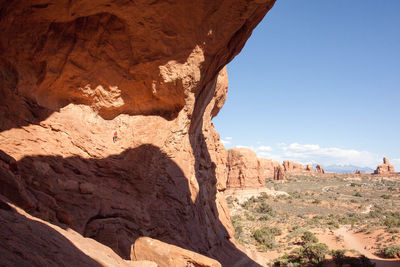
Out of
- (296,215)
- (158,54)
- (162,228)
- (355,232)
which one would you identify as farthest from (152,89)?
(296,215)

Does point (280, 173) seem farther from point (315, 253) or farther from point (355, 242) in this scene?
point (315, 253)

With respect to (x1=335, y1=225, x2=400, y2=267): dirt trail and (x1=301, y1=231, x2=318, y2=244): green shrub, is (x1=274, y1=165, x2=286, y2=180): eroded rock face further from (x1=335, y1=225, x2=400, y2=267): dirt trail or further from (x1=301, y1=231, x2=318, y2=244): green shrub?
(x1=301, y1=231, x2=318, y2=244): green shrub

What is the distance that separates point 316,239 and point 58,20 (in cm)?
2068

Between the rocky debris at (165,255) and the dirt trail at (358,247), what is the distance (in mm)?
14577

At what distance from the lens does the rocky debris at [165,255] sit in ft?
18.3

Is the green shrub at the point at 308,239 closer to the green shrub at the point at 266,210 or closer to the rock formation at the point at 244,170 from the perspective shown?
the green shrub at the point at 266,210

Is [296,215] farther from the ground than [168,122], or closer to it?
closer to it

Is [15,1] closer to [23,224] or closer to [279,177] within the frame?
[23,224]

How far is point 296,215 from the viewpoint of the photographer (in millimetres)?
29469

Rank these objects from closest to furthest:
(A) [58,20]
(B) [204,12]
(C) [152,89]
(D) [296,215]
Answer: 1. (A) [58,20]
2. (B) [204,12]
3. (C) [152,89]
4. (D) [296,215]

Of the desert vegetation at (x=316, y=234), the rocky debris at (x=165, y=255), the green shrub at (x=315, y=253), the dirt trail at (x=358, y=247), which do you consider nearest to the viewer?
the rocky debris at (x=165, y=255)

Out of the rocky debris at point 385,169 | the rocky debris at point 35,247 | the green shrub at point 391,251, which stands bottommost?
the green shrub at point 391,251

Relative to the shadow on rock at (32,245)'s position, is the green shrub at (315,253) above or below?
below

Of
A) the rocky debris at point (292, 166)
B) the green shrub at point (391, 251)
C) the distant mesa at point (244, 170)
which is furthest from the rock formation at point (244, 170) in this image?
the rocky debris at point (292, 166)
